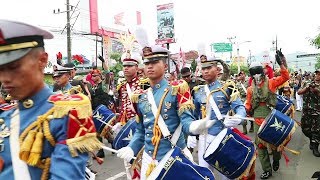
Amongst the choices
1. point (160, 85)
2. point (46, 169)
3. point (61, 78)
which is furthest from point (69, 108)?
point (61, 78)

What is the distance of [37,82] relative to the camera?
6.14 feet

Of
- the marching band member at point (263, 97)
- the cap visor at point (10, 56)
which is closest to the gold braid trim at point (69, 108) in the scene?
the cap visor at point (10, 56)

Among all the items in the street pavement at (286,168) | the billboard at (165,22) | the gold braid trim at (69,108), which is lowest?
the street pavement at (286,168)

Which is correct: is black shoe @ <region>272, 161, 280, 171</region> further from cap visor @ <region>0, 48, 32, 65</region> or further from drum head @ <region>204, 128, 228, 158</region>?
cap visor @ <region>0, 48, 32, 65</region>

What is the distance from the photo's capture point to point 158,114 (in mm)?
3990

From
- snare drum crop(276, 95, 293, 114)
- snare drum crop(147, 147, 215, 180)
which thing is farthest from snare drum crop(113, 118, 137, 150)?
snare drum crop(276, 95, 293, 114)

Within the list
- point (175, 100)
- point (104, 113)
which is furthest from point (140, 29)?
point (104, 113)

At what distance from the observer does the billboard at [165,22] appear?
3444cm

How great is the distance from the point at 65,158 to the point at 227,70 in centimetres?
541

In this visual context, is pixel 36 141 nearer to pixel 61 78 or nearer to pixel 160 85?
pixel 160 85

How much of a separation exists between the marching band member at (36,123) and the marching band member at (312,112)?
8280mm

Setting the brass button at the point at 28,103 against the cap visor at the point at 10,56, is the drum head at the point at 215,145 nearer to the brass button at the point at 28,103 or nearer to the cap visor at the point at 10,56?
the brass button at the point at 28,103

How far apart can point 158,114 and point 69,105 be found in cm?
221

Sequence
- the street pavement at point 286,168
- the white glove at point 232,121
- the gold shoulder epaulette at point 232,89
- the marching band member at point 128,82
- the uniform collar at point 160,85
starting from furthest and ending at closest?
the street pavement at point 286,168
the marching band member at point 128,82
the gold shoulder epaulette at point 232,89
the white glove at point 232,121
the uniform collar at point 160,85
